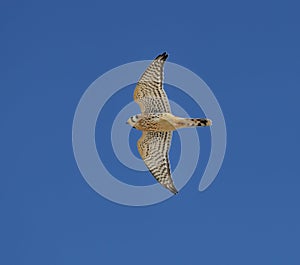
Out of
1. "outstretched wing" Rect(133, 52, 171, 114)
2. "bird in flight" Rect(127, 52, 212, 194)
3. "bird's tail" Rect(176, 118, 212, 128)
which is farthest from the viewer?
"outstretched wing" Rect(133, 52, 171, 114)

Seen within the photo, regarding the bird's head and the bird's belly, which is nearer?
the bird's belly

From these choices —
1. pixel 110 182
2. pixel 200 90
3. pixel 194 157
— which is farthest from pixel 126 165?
pixel 200 90

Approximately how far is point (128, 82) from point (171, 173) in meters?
1.42

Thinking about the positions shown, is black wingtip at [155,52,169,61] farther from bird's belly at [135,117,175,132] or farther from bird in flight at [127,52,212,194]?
bird's belly at [135,117,175,132]

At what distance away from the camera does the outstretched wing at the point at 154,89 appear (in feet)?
28.8

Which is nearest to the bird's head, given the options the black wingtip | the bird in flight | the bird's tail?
the bird in flight

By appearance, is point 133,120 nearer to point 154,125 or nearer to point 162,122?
point 154,125

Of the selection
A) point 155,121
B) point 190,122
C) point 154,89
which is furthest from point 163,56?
point 190,122

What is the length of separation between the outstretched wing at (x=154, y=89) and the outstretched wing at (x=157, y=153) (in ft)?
1.37

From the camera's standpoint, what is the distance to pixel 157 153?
8.80 m

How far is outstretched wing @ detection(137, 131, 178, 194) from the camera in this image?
840 centimetres

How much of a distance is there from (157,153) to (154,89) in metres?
0.91

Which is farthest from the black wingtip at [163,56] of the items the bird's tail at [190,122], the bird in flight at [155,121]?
the bird's tail at [190,122]

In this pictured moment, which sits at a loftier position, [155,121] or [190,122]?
[155,121]
